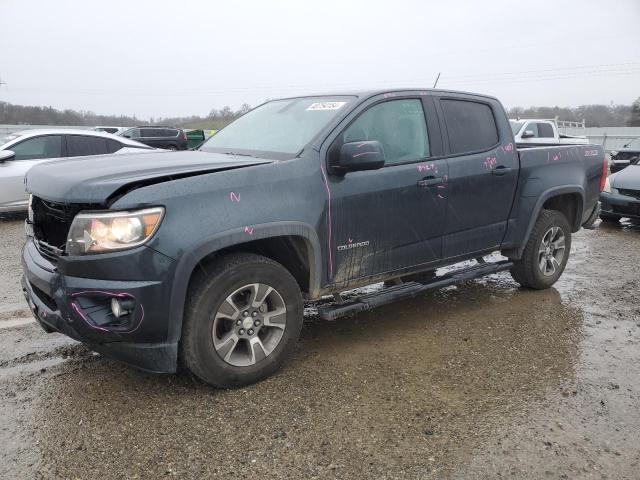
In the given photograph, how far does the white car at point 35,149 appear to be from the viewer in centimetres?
862

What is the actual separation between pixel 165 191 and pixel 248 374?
1.21 metres

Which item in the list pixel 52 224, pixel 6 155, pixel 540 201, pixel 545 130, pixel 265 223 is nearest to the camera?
pixel 265 223

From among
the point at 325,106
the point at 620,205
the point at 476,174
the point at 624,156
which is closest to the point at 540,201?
the point at 476,174

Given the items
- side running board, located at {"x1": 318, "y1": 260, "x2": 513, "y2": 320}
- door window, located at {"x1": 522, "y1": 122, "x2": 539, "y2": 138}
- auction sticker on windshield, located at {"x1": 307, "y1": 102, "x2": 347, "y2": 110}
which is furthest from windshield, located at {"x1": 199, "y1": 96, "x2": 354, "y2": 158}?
door window, located at {"x1": 522, "y1": 122, "x2": 539, "y2": 138}

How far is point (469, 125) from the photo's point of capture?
14.9 ft

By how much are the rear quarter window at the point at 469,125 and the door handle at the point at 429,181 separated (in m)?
0.36

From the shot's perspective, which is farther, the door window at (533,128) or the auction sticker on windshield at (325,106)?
the door window at (533,128)

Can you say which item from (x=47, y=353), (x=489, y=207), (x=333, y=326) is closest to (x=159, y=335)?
(x=47, y=353)

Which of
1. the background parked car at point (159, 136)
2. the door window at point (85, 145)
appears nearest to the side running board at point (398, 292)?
the door window at point (85, 145)

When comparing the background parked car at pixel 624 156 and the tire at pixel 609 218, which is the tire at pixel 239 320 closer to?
the tire at pixel 609 218

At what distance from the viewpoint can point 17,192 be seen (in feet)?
28.4

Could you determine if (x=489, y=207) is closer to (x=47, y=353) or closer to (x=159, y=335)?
(x=159, y=335)

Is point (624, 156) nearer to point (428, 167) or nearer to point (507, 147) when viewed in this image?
point (507, 147)

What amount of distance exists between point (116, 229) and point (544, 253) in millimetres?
4173
